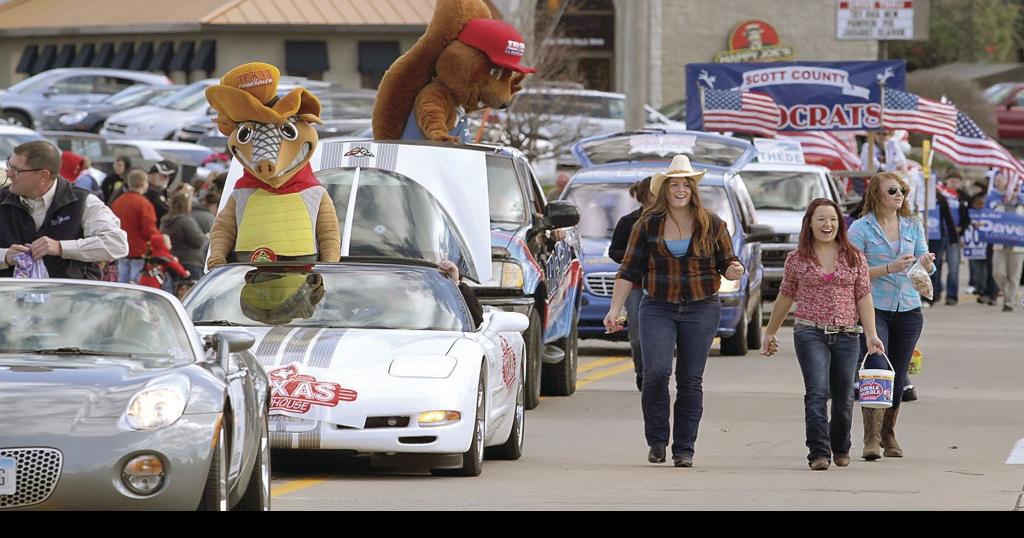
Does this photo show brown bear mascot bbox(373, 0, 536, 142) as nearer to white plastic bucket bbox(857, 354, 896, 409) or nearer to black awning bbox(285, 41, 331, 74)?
white plastic bucket bbox(857, 354, 896, 409)

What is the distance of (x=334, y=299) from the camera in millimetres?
12023

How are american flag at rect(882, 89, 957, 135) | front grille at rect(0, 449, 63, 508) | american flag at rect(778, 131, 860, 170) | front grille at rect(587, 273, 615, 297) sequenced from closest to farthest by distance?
front grille at rect(0, 449, 63, 508), front grille at rect(587, 273, 615, 297), american flag at rect(882, 89, 957, 135), american flag at rect(778, 131, 860, 170)

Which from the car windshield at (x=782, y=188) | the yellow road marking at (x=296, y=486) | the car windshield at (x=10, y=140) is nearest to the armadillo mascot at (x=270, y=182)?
the yellow road marking at (x=296, y=486)

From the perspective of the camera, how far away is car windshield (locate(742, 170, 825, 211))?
1040 inches

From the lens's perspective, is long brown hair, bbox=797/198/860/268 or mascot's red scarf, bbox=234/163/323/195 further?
mascot's red scarf, bbox=234/163/323/195

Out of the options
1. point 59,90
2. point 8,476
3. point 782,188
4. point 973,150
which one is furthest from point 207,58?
point 8,476

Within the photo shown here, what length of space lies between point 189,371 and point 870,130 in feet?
81.1

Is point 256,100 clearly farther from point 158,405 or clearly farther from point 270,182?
point 158,405

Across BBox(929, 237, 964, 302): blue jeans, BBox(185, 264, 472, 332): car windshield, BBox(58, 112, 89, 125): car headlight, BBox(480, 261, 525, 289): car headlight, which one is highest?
BBox(58, 112, 89, 125): car headlight

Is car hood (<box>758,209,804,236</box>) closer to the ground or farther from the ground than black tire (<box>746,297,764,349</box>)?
farther from the ground

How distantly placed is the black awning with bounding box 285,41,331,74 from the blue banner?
25.2m

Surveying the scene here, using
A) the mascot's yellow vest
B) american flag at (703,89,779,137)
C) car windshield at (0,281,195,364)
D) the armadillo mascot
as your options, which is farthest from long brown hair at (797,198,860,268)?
american flag at (703,89,779,137)

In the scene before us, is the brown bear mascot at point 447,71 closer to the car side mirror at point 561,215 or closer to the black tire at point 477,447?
the car side mirror at point 561,215

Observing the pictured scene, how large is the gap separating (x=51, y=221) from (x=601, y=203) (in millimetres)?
9604
